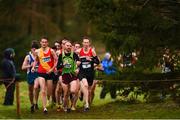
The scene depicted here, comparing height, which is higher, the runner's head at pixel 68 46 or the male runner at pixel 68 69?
the runner's head at pixel 68 46

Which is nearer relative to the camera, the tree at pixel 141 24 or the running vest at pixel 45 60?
the tree at pixel 141 24

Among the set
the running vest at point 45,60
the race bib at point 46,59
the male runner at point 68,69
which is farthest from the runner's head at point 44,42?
the male runner at point 68,69

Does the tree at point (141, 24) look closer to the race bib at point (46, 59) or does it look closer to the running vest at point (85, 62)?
the running vest at point (85, 62)

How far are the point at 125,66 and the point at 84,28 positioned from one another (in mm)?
35054

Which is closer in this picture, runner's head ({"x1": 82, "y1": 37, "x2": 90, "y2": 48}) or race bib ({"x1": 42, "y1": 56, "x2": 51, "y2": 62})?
race bib ({"x1": 42, "y1": 56, "x2": 51, "y2": 62})

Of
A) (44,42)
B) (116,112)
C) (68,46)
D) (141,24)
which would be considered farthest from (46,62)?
(141,24)

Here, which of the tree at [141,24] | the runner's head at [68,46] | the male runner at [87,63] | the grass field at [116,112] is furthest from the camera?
the male runner at [87,63]

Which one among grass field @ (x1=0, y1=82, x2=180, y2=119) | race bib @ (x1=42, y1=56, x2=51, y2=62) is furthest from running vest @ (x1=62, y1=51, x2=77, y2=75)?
grass field @ (x1=0, y1=82, x2=180, y2=119)

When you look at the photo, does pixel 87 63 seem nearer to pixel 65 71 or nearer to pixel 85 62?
pixel 85 62

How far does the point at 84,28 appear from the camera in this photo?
53.2 meters

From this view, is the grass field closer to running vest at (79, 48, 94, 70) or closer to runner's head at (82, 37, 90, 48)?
running vest at (79, 48, 94, 70)

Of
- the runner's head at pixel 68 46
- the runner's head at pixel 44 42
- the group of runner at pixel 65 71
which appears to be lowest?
the group of runner at pixel 65 71

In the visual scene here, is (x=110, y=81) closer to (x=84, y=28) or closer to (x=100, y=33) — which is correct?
(x=100, y=33)

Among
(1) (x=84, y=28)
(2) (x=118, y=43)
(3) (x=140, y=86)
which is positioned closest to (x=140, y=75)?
(3) (x=140, y=86)
